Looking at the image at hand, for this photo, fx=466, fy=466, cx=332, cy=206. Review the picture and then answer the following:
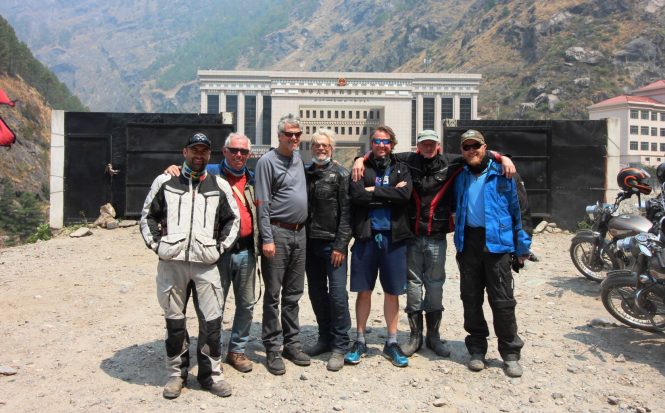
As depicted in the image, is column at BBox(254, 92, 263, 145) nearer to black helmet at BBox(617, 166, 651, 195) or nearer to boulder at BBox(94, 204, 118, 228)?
boulder at BBox(94, 204, 118, 228)

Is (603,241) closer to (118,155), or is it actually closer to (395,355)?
(395,355)

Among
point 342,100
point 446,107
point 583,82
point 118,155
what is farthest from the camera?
point 583,82

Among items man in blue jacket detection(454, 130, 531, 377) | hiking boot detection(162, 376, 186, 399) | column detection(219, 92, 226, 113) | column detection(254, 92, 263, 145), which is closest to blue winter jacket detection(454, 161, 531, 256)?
man in blue jacket detection(454, 130, 531, 377)

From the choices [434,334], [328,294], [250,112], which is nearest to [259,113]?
[250,112]

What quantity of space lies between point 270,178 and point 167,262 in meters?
1.06

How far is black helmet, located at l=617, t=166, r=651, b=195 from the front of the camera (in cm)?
570

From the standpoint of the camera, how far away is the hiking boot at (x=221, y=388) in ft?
11.5

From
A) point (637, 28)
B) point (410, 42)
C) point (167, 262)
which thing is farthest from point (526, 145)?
point (410, 42)

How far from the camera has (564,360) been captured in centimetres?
419

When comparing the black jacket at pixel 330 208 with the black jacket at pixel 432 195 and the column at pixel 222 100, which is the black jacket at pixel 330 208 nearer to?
the black jacket at pixel 432 195

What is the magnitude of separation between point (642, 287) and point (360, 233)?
2869 mm

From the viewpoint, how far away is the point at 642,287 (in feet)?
14.8

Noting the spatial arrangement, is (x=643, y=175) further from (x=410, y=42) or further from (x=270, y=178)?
(x=410, y=42)

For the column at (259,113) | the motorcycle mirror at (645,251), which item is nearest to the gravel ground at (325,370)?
the motorcycle mirror at (645,251)
